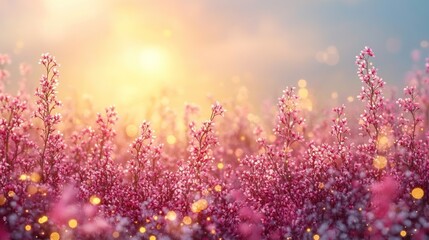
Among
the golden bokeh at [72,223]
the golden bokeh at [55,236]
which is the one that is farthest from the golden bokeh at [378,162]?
the golden bokeh at [55,236]

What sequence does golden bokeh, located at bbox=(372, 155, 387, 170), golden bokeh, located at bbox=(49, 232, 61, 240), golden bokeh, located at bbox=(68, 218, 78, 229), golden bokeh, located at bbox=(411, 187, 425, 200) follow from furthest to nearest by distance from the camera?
golden bokeh, located at bbox=(372, 155, 387, 170), golden bokeh, located at bbox=(411, 187, 425, 200), golden bokeh, located at bbox=(68, 218, 78, 229), golden bokeh, located at bbox=(49, 232, 61, 240)

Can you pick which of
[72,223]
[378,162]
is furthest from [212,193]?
[378,162]

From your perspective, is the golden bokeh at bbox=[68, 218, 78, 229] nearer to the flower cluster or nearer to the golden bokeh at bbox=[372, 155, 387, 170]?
the flower cluster

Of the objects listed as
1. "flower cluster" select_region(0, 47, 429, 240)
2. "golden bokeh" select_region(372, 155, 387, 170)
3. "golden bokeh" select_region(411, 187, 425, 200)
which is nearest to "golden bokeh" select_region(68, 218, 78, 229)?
"flower cluster" select_region(0, 47, 429, 240)

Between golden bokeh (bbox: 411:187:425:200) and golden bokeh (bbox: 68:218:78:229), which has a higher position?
golden bokeh (bbox: 411:187:425:200)

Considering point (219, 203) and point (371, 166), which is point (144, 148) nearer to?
point (219, 203)

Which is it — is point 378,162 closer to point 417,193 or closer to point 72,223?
point 417,193

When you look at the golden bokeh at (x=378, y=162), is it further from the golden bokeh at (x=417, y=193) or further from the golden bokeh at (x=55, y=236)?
the golden bokeh at (x=55, y=236)

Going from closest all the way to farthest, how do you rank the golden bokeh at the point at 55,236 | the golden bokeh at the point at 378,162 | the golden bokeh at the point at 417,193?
the golden bokeh at the point at 55,236, the golden bokeh at the point at 417,193, the golden bokeh at the point at 378,162

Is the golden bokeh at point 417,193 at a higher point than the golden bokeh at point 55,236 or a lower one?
higher

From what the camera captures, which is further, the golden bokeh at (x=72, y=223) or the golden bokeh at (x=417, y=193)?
the golden bokeh at (x=417, y=193)

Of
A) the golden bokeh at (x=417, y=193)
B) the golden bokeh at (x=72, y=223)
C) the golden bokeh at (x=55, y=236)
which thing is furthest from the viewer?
the golden bokeh at (x=417, y=193)
